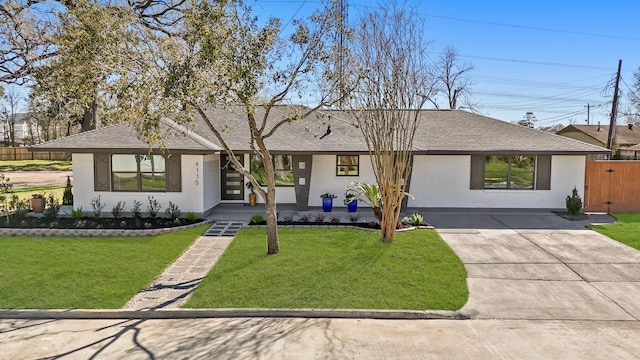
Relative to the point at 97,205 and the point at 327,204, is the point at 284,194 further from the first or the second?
the point at 97,205

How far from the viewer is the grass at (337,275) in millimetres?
7379

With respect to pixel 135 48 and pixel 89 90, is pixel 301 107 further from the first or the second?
pixel 89 90

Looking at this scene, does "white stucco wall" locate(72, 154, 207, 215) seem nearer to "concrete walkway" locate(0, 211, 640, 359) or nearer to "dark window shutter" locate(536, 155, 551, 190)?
"concrete walkway" locate(0, 211, 640, 359)

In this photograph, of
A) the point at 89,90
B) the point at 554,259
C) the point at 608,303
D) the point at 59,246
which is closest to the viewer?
the point at 608,303

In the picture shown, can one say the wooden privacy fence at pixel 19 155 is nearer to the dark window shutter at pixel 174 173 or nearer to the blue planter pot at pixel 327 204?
the dark window shutter at pixel 174 173

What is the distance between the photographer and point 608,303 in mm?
7457

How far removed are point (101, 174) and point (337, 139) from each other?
8062 mm

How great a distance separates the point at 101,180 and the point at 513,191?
14.3m

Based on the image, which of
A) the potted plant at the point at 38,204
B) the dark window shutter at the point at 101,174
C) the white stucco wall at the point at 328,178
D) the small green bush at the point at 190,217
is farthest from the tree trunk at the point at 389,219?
the potted plant at the point at 38,204

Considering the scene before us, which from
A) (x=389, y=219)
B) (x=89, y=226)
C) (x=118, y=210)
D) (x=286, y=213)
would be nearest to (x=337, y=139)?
(x=286, y=213)

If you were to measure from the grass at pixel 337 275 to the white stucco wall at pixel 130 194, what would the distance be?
3.23m

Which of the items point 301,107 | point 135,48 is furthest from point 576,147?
point 135,48

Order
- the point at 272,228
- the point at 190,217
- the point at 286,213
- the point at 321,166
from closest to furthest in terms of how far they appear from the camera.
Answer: the point at 272,228, the point at 190,217, the point at 286,213, the point at 321,166

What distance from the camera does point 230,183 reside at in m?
16.6
